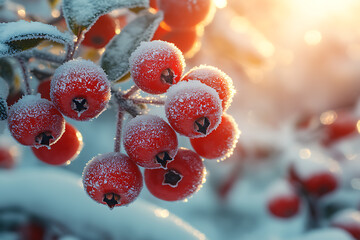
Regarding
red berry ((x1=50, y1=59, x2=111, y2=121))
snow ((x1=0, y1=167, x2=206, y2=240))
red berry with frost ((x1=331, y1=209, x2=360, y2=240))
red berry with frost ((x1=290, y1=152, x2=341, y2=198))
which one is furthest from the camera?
red berry with frost ((x1=290, y1=152, x2=341, y2=198))

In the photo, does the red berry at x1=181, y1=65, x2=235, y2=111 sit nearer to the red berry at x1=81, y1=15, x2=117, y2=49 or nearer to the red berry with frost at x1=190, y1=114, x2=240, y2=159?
the red berry with frost at x1=190, y1=114, x2=240, y2=159

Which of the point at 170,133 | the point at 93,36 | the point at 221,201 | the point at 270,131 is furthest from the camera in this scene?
the point at 221,201

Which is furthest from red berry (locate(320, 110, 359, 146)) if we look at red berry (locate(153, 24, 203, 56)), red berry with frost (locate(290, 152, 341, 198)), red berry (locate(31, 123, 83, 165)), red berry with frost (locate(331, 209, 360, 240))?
red berry (locate(31, 123, 83, 165))

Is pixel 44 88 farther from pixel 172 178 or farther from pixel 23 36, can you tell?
pixel 172 178

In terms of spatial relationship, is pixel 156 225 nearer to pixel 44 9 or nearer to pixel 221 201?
pixel 44 9

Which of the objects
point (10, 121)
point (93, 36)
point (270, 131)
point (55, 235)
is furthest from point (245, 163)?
point (10, 121)

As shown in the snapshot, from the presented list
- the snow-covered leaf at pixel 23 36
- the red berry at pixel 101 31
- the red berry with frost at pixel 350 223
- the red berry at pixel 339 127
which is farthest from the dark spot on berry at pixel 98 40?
the red berry at pixel 339 127
